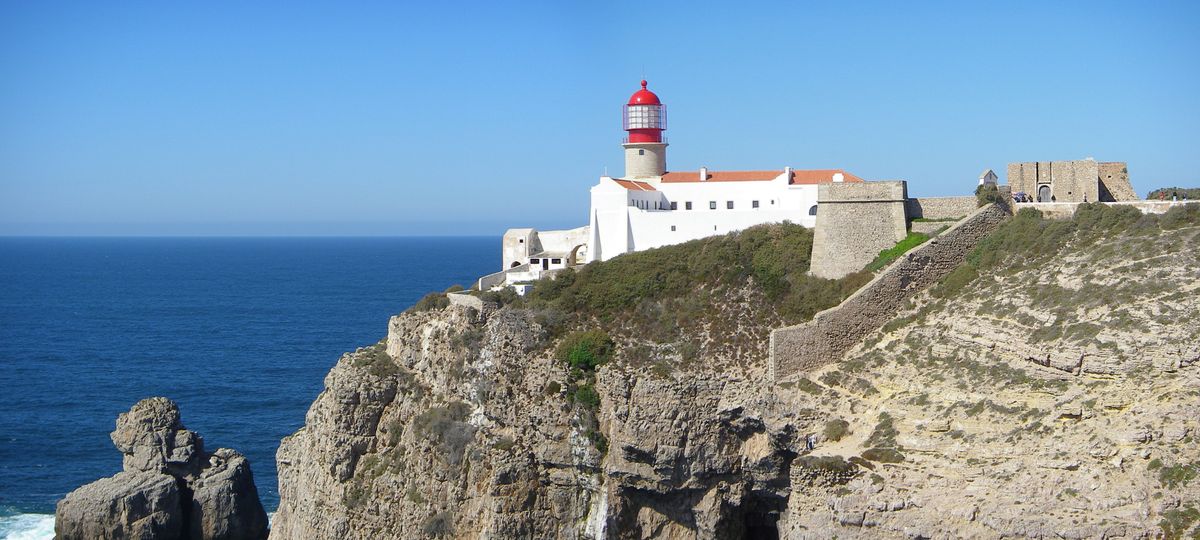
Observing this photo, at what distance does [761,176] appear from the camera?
149ft

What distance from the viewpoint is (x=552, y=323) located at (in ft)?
127

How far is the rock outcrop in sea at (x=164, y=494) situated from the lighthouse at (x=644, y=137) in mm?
18937

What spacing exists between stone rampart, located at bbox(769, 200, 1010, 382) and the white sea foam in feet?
94.3

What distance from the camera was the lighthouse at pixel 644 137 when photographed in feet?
155

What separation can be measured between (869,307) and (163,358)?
53.8 m

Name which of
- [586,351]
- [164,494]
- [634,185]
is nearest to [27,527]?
[164,494]

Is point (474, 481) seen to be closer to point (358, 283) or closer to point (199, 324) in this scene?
point (199, 324)

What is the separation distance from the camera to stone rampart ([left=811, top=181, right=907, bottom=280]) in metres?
38.8

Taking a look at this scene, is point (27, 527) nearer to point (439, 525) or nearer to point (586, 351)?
point (439, 525)

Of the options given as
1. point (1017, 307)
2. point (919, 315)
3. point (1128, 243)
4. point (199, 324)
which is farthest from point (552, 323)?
point (199, 324)

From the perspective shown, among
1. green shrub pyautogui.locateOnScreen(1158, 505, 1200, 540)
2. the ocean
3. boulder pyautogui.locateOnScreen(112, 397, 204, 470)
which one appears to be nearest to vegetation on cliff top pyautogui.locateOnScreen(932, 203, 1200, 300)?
green shrub pyautogui.locateOnScreen(1158, 505, 1200, 540)

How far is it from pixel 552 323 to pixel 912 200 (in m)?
12.6

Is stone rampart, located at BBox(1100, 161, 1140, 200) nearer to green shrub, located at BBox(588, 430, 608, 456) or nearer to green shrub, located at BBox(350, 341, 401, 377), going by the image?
green shrub, located at BBox(588, 430, 608, 456)

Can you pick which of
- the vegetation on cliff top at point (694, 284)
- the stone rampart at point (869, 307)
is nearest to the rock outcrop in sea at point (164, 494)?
the vegetation on cliff top at point (694, 284)
